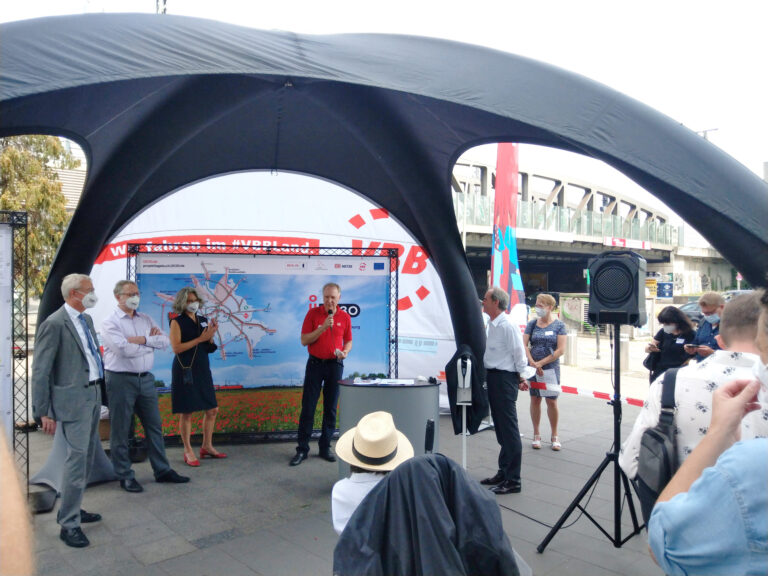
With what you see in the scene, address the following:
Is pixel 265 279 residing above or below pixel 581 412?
above

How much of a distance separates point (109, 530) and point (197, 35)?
3657 mm

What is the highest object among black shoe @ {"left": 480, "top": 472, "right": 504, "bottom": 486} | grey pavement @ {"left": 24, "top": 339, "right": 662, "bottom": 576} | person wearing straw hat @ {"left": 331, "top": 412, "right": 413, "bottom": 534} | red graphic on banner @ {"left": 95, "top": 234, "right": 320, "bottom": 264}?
red graphic on banner @ {"left": 95, "top": 234, "right": 320, "bottom": 264}

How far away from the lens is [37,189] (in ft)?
39.1

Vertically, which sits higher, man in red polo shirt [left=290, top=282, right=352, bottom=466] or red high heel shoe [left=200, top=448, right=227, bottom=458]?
man in red polo shirt [left=290, top=282, right=352, bottom=466]

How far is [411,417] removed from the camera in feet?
16.8

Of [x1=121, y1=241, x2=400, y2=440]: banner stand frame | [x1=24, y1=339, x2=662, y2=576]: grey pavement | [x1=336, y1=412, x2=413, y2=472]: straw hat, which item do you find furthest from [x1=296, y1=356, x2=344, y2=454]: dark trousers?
[x1=336, y1=412, x2=413, y2=472]: straw hat

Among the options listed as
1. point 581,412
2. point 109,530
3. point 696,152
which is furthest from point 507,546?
point 581,412

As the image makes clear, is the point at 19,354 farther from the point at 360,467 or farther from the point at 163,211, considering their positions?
the point at 360,467

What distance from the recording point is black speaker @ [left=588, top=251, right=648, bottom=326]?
3.83 metres

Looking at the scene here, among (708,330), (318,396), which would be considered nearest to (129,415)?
(318,396)

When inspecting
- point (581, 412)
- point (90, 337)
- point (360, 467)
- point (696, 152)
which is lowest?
point (581, 412)

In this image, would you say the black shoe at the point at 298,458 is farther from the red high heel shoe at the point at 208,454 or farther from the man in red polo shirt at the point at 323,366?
the red high heel shoe at the point at 208,454

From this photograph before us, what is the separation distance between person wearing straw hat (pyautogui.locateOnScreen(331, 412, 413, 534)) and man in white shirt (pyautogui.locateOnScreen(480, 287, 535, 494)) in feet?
8.83

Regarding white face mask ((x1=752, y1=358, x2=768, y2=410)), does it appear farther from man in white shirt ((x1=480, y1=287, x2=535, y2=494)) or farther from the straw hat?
man in white shirt ((x1=480, y1=287, x2=535, y2=494))
